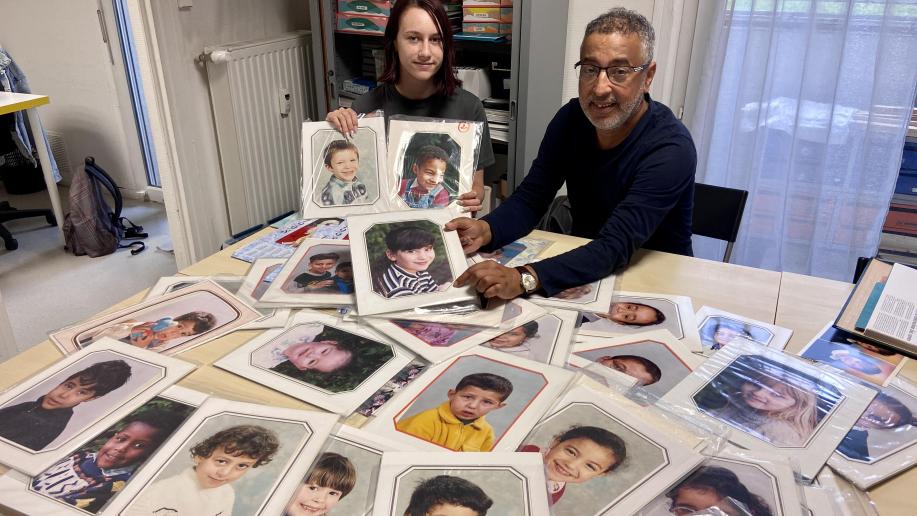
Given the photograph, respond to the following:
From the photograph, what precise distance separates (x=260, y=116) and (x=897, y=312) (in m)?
2.47

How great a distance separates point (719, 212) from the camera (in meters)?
1.84

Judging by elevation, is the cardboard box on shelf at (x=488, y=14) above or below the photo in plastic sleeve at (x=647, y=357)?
above

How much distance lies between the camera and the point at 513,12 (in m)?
2.29

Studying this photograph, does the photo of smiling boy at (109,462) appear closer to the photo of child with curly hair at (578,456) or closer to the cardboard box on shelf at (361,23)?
the photo of child with curly hair at (578,456)

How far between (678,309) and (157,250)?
2.86 m

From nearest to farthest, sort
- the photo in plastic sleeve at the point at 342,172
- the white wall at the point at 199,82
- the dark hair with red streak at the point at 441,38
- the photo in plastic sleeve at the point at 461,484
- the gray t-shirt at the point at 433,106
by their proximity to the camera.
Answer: the photo in plastic sleeve at the point at 461,484
the photo in plastic sleeve at the point at 342,172
the dark hair with red streak at the point at 441,38
the gray t-shirt at the point at 433,106
the white wall at the point at 199,82

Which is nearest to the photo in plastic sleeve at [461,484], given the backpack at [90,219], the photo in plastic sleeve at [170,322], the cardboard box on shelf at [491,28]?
the photo in plastic sleeve at [170,322]

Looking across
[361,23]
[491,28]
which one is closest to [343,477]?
[491,28]

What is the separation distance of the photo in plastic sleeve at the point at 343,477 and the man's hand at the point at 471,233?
2.10 feet

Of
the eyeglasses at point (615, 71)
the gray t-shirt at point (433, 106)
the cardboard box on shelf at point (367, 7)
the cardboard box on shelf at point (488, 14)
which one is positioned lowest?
the gray t-shirt at point (433, 106)

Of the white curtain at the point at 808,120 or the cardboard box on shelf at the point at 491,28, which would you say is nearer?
the white curtain at the point at 808,120

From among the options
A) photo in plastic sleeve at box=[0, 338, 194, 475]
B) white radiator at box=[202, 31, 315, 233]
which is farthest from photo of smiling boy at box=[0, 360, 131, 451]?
white radiator at box=[202, 31, 315, 233]

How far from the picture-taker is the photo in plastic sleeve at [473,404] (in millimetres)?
852

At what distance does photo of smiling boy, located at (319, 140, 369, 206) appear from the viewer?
155 centimetres
